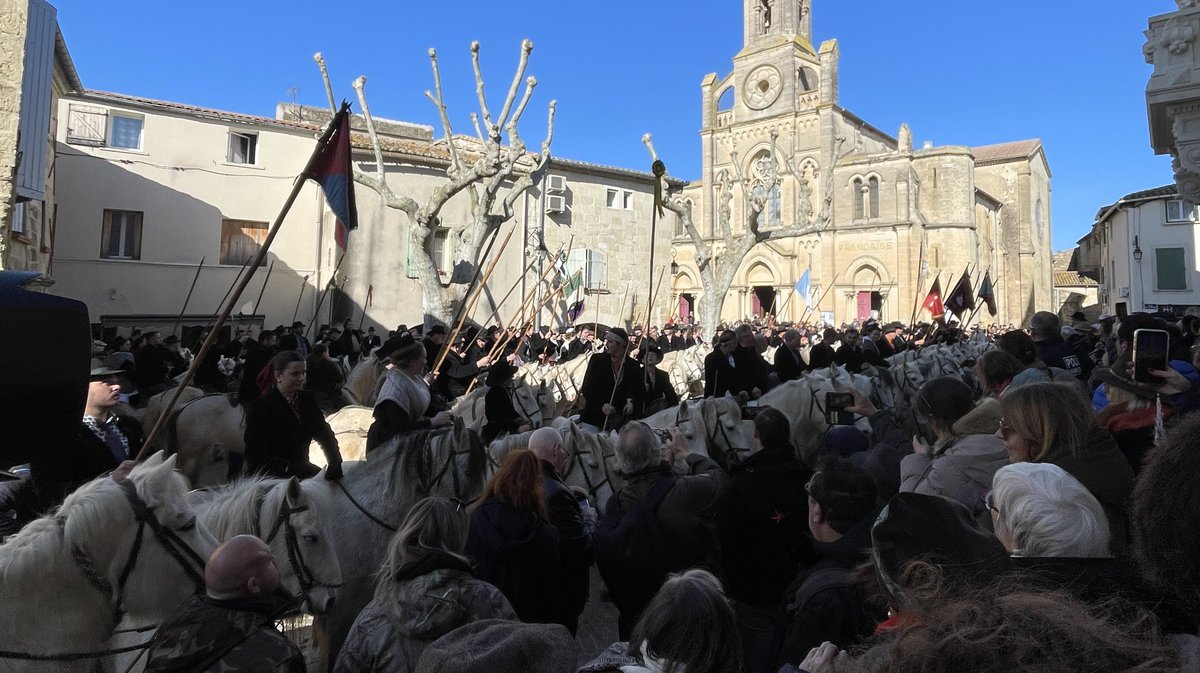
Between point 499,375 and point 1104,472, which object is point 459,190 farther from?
point 1104,472

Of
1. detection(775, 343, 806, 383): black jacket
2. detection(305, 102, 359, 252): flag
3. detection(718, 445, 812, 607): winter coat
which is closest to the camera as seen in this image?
detection(718, 445, 812, 607): winter coat

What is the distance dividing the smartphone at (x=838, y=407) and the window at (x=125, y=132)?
2042 centimetres

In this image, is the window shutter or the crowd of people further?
the window shutter

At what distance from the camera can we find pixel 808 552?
3439 millimetres

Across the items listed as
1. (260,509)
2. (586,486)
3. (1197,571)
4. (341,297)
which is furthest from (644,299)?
(1197,571)

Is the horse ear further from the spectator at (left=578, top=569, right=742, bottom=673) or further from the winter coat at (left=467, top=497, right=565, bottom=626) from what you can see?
the spectator at (left=578, top=569, right=742, bottom=673)

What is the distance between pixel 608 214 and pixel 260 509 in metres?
25.1

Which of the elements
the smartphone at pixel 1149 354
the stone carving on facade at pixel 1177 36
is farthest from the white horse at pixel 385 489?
the stone carving on facade at pixel 1177 36

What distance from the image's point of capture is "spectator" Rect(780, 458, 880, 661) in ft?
7.43

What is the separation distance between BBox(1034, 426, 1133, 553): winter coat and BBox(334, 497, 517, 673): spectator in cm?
216

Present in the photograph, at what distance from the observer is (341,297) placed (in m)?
22.0

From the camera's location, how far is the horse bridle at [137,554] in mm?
2584

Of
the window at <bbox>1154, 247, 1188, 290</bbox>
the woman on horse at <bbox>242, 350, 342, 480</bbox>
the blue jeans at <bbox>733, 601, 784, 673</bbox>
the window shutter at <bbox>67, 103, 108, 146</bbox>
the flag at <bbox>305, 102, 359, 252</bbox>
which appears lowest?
the blue jeans at <bbox>733, 601, 784, 673</bbox>

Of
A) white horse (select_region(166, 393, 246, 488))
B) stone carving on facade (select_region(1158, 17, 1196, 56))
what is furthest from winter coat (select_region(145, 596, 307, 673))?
stone carving on facade (select_region(1158, 17, 1196, 56))
